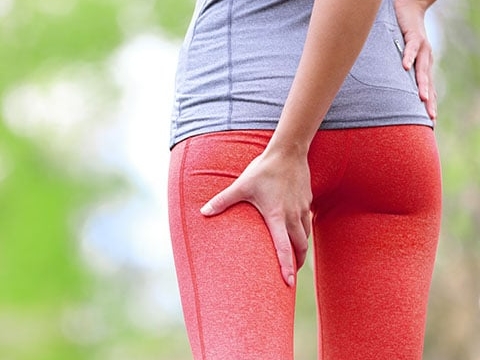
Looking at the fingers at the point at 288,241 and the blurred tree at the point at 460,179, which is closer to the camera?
the fingers at the point at 288,241

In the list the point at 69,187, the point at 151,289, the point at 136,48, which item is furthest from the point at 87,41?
the point at 151,289

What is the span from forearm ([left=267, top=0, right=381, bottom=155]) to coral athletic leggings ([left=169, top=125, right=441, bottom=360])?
5cm

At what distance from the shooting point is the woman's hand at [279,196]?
1.37 metres

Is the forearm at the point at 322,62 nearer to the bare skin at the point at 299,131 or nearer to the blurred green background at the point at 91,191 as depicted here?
the bare skin at the point at 299,131

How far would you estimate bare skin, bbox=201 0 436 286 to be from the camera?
4.44ft

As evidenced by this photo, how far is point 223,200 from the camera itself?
4.48ft

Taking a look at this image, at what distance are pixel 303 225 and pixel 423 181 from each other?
18cm

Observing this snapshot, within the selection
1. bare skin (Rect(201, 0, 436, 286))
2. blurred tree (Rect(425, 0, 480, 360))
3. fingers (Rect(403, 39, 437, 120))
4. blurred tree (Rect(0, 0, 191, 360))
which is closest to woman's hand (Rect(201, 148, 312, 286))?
bare skin (Rect(201, 0, 436, 286))

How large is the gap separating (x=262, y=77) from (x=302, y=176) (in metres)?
0.14

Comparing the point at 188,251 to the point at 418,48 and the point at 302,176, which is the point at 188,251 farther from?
the point at 418,48

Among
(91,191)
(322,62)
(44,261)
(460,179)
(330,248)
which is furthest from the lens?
(91,191)

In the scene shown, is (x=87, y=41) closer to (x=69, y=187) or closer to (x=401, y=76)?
(x=69, y=187)

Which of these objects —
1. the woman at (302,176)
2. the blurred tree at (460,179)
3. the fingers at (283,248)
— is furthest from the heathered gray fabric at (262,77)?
the blurred tree at (460,179)

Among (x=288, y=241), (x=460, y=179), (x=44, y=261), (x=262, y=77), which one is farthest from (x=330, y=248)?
(x=44, y=261)
